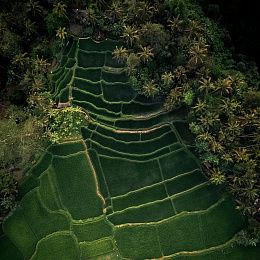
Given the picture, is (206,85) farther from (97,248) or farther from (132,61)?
(97,248)

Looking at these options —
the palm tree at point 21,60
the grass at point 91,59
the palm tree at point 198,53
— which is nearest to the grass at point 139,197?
the palm tree at point 198,53

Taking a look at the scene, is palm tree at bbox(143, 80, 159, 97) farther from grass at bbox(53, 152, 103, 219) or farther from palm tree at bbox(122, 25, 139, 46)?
grass at bbox(53, 152, 103, 219)

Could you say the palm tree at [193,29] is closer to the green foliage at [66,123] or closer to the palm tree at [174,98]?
the palm tree at [174,98]

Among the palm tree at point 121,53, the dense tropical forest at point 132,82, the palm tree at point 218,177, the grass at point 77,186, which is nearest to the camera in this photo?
the palm tree at point 218,177

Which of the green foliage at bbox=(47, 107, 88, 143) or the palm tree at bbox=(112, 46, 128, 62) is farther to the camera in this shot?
the green foliage at bbox=(47, 107, 88, 143)

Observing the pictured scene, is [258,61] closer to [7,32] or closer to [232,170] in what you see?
[232,170]

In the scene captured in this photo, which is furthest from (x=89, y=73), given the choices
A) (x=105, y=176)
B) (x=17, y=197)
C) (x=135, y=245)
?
(x=135, y=245)

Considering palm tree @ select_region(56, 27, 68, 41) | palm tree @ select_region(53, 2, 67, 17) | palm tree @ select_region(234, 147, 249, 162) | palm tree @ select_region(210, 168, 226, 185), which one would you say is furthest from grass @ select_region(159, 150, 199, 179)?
palm tree @ select_region(53, 2, 67, 17)
